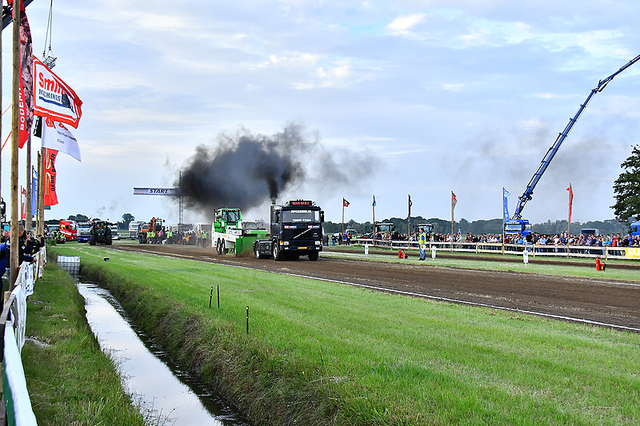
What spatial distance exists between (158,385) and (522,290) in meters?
12.5

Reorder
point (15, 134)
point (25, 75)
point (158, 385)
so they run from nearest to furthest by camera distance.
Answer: point (158, 385) → point (15, 134) → point (25, 75)

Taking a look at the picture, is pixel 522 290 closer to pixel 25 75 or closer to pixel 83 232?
pixel 25 75

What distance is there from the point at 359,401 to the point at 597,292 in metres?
14.4

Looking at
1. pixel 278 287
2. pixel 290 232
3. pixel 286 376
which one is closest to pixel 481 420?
pixel 286 376

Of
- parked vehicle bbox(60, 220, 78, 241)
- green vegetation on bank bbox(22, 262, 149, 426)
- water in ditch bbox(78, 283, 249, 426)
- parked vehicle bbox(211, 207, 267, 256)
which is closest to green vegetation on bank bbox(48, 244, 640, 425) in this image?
water in ditch bbox(78, 283, 249, 426)

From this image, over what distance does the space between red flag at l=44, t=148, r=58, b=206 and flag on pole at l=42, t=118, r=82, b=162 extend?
37.2ft

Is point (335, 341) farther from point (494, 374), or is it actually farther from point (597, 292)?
point (597, 292)

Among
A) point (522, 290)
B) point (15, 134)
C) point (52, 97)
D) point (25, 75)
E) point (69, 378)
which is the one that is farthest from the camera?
point (522, 290)

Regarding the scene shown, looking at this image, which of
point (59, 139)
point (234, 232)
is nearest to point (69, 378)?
point (59, 139)

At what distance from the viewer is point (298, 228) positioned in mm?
36906

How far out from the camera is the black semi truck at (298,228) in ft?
121

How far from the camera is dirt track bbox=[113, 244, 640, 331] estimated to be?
14336 millimetres

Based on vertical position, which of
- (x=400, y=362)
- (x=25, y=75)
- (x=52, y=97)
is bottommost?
(x=400, y=362)

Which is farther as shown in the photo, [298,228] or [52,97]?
→ [298,228]
